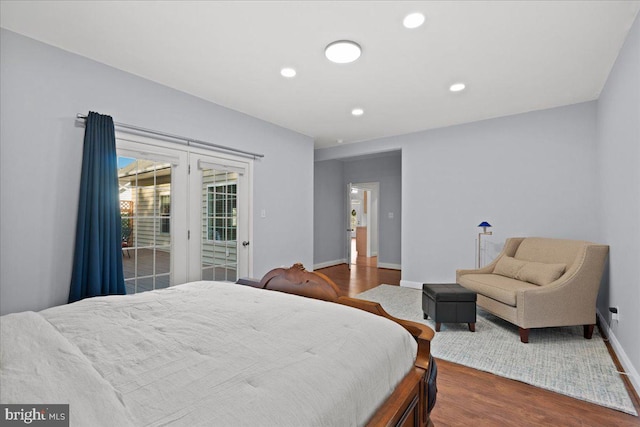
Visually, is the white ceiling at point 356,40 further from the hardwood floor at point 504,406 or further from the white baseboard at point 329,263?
the white baseboard at point 329,263

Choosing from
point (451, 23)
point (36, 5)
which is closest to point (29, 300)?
point (36, 5)

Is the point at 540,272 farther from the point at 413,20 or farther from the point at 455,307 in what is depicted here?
the point at 413,20

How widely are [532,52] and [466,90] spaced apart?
31.9 inches

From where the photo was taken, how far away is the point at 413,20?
2219 millimetres

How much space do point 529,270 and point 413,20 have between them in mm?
2857

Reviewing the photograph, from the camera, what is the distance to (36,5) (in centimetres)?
208

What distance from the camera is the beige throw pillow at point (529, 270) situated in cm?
308

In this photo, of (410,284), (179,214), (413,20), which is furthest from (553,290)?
(179,214)

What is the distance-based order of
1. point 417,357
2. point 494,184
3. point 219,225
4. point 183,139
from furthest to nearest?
point 494,184
point 219,225
point 183,139
point 417,357

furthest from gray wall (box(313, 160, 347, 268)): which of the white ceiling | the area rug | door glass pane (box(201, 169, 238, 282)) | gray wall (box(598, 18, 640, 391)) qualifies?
gray wall (box(598, 18, 640, 391))

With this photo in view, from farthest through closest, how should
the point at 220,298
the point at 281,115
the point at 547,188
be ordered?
the point at 281,115 < the point at 547,188 < the point at 220,298

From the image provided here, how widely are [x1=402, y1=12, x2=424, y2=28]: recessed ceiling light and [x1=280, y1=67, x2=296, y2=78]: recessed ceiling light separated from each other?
117 cm

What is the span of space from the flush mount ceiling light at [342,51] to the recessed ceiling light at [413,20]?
438 mm

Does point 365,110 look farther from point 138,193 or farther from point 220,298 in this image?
point 220,298
